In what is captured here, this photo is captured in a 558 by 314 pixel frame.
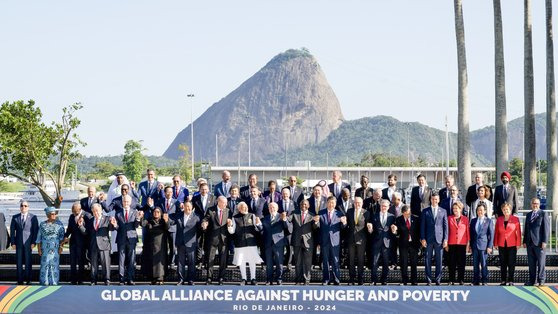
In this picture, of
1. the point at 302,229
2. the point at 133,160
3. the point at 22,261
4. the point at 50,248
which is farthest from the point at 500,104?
the point at 133,160

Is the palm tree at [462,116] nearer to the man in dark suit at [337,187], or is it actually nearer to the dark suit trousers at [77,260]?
the man in dark suit at [337,187]

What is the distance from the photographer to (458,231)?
16781 mm

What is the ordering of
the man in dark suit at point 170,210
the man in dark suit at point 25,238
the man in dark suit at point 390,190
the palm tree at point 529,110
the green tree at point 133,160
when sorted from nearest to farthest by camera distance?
the man in dark suit at point 25,238
the man in dark suit at point 170,210
the man in dark suit at point 390,190
the palm tree at point 529,110
the green tree at point 133,160

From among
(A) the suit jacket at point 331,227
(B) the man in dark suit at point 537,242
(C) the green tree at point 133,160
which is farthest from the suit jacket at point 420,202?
(C) the green tree at point 133,160

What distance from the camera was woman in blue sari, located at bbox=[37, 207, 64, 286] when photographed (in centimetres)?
1672

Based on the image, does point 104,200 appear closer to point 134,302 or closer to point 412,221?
point 134,302

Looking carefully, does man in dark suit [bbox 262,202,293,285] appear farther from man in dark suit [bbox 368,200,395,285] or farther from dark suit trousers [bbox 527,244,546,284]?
dark suit trousers [bbox 527,244,546,284]

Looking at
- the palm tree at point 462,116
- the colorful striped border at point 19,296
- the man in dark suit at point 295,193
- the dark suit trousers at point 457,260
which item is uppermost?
the palm tree at point 462,116

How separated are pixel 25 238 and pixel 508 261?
941cm

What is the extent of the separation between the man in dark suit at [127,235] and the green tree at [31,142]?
19809mm

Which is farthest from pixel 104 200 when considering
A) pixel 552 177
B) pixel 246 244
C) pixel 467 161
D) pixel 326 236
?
pixel 552 177

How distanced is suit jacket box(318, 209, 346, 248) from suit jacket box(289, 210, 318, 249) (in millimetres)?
175

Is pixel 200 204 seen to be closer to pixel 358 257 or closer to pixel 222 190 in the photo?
pixel 222 190

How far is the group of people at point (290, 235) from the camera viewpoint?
1684 cm
